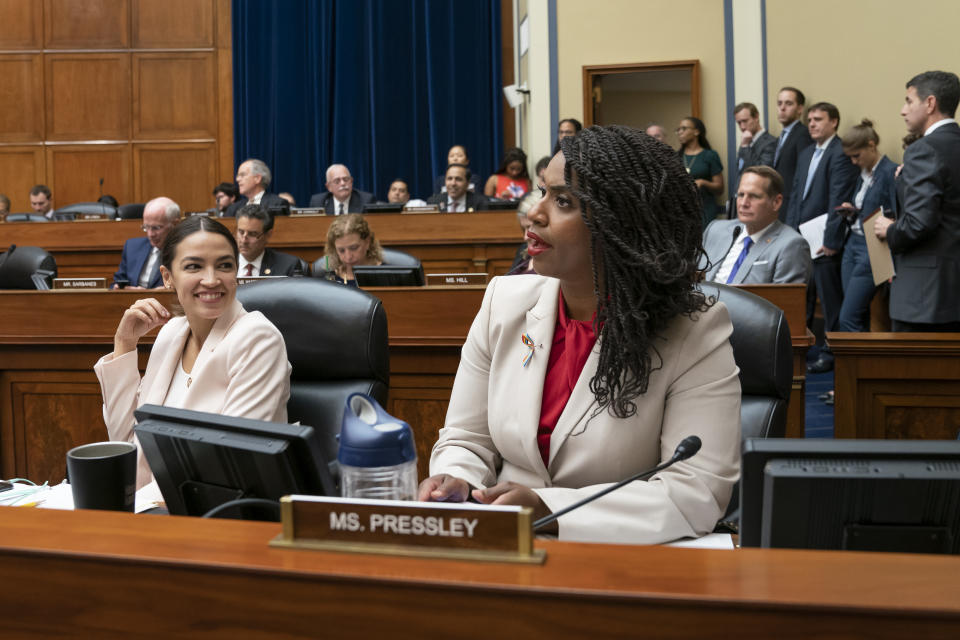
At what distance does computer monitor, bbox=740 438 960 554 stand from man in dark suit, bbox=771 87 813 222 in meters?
5.41

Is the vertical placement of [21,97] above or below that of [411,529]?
above

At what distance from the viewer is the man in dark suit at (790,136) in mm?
6031

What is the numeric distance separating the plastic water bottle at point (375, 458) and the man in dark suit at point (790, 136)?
214 inches

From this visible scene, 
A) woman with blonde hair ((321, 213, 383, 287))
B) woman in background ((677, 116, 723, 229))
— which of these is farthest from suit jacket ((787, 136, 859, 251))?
woman with blonde hair ((321, 213, 383, 287))

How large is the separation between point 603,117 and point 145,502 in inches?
316

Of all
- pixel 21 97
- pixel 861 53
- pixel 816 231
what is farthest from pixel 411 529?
pixel 21 97

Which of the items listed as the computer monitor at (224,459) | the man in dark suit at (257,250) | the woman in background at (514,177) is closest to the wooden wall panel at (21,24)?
the woman in background at (514,177)

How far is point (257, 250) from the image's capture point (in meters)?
4.54

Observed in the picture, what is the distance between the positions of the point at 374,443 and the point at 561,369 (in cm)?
68

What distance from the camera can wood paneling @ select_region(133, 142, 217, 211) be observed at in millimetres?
10055

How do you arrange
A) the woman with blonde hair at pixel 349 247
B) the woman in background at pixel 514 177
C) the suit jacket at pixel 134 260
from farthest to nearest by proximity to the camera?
the woman in background at pixel 514 177 < the suit jacket at pixel 134 260 < the woman with blonde hair at pixel 349 247

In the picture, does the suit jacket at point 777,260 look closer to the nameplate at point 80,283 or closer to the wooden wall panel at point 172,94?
the nameplate at point 80,283

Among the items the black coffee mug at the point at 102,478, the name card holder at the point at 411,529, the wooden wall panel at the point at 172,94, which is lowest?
the black coffee mug at the point at 102,478

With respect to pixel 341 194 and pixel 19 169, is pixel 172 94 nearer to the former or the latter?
→ pixel 19 169
